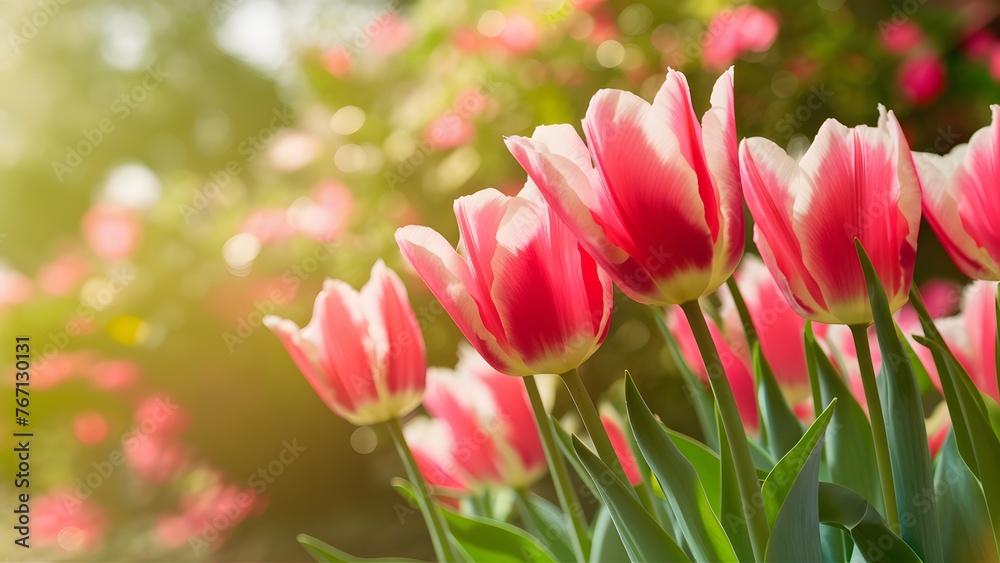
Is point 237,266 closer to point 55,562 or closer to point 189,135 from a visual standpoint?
point 55,562

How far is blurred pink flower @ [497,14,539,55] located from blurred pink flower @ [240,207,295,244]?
26.6 inches

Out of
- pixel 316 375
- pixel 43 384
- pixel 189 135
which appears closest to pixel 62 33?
pixel 189 135

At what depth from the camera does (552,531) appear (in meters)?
0.51

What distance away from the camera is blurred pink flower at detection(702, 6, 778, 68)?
1855mm

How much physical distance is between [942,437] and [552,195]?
298 millimetres

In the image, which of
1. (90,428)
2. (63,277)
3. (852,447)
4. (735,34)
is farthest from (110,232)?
(852,447)

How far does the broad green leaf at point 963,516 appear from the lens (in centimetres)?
34

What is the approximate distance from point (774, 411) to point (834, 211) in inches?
5.6

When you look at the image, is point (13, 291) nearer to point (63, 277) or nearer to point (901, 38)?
point (63, 277)

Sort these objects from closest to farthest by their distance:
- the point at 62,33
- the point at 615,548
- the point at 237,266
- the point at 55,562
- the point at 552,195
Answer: the point at 552,195
the point at 615,548
the point at 237,266
the point at 55,562
the point at 62,33

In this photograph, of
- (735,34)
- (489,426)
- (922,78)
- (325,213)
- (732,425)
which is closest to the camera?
(732,425)

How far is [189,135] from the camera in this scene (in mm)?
5105

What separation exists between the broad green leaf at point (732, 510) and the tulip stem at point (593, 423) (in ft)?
0.13

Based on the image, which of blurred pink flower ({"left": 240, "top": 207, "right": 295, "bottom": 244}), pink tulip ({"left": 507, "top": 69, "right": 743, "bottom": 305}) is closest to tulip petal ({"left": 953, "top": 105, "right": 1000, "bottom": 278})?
pink tulip ({"left": 507, "top": 69, "right": 743, "bottom": 305})
